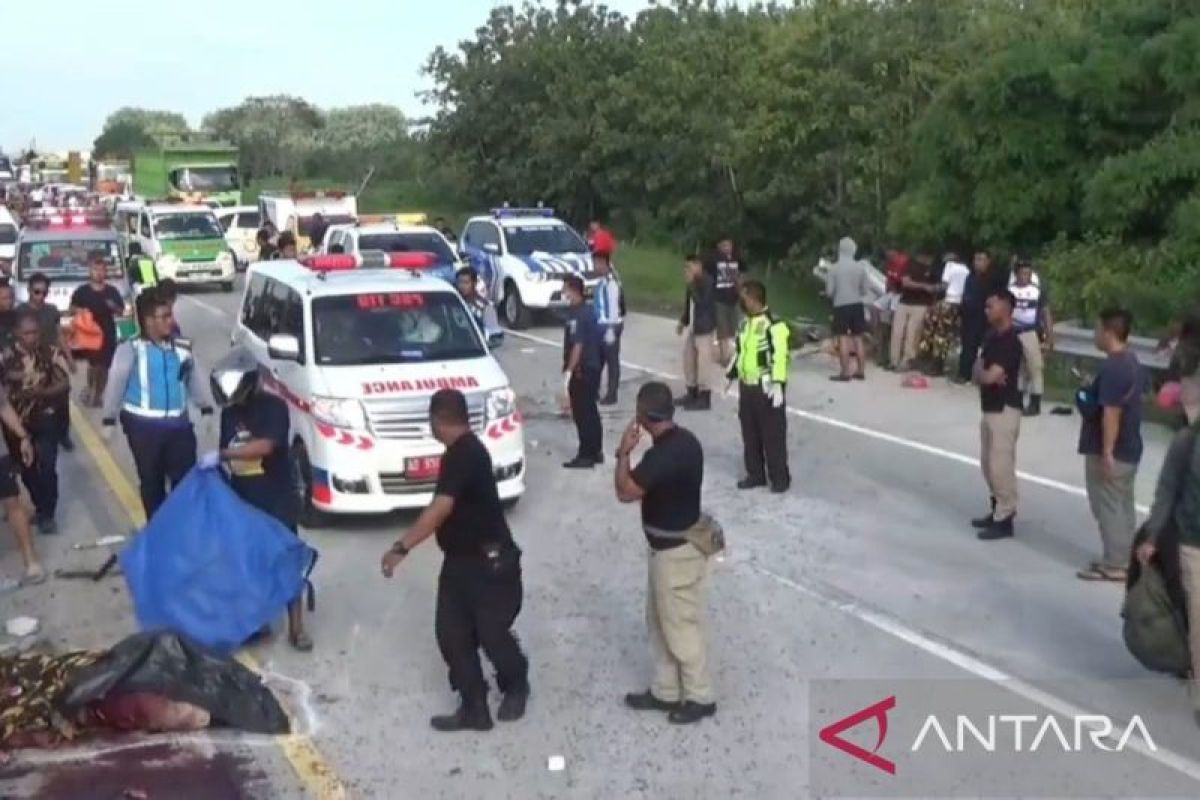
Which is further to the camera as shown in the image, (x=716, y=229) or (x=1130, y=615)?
(x=716, y=229)

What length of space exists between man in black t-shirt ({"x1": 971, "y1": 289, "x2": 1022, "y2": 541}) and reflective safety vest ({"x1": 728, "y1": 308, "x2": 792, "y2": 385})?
1941 millimetres

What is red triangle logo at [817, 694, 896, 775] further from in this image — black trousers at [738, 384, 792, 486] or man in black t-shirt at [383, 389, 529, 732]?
black trousers at [738, 384, 792, 486]

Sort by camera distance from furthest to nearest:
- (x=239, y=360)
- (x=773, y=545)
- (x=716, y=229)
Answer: (x=716, y=229) → (x=773, y=545) → (x=239, y=360)

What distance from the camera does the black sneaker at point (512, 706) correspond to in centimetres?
793

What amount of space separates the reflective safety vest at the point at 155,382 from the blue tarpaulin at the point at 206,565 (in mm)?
1625

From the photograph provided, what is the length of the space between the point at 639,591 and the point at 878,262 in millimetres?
16510

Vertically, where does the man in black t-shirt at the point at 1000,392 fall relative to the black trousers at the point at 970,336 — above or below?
above

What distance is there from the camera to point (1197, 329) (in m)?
9.96

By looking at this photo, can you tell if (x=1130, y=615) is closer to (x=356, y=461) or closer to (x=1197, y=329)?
(x=1197, y=329)

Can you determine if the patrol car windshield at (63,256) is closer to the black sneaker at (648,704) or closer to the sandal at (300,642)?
the sandal at (300,642)

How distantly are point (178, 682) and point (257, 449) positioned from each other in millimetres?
1568

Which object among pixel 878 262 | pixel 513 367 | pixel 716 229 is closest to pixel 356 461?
pixel 513 367

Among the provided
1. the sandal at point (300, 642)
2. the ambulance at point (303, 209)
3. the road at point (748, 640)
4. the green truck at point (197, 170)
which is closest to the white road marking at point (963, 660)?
the road at point (748, 640)

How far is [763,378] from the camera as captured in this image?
12.9 meters
